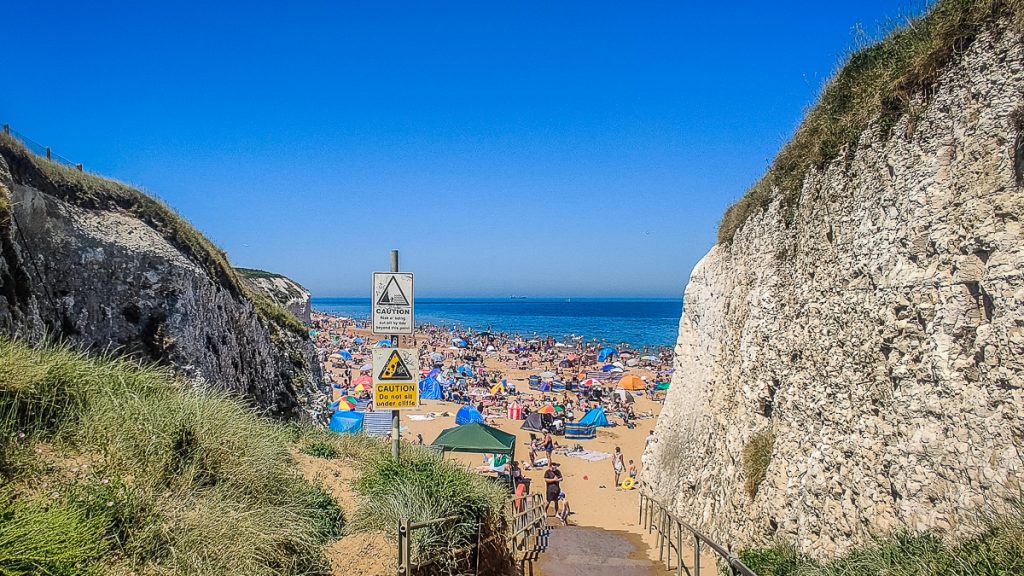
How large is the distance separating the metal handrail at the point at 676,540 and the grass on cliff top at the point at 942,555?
2.94 ft

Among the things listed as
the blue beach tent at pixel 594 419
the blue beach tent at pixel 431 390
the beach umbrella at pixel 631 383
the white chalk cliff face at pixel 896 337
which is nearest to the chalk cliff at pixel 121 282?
the white chalk cliff face at pixel 896 337

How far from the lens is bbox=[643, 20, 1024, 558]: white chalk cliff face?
5.20 meters

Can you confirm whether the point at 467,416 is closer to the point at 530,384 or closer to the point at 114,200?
the point at 114,200

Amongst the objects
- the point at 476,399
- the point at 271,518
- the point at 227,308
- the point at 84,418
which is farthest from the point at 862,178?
the point at 476,399

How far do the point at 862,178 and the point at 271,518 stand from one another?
8.53 meters

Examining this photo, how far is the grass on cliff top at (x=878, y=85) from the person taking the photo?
6.29 metres

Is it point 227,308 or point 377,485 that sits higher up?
point 227,308

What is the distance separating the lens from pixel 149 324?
1167 centimetres

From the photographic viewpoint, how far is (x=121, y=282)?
11.3 metres

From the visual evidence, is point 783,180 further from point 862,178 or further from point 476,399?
point 476,399

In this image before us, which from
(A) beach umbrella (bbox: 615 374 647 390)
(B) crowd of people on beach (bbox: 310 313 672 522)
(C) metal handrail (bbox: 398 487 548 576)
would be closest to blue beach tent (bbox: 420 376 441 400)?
(B) crowd of people on beach (bbox: 310 313 672 522)

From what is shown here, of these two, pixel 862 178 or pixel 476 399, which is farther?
pixel 476 399

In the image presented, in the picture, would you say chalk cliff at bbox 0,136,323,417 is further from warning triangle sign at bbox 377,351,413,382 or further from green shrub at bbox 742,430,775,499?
green shrub at bbox 742,430,775,499

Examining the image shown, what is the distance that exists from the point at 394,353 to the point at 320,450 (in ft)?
10.9
